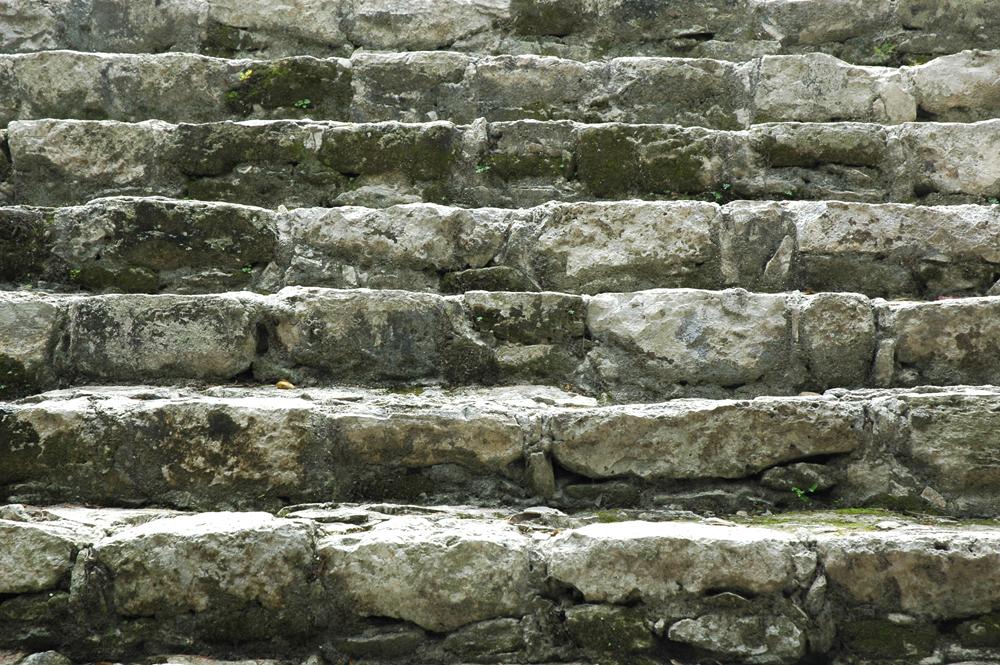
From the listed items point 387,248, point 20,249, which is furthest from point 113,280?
point 387,248

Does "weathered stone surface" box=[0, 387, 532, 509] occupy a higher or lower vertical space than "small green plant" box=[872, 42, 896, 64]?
lower

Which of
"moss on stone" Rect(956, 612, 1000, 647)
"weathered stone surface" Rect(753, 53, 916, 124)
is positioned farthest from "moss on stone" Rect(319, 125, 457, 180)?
"moss on stone" Rect(956, 612, 1000, 647)

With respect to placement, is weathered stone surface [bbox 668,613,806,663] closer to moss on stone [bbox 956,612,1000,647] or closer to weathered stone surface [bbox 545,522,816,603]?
weathered stone surface [bbox 545,522,816,603]

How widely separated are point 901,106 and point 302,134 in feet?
8.47

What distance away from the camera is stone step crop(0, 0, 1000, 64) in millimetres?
4449

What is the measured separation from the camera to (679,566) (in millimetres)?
2170

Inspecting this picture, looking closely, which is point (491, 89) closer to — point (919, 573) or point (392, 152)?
point (392, 152)

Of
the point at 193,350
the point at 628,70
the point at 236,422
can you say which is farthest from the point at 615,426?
the point at 628,70

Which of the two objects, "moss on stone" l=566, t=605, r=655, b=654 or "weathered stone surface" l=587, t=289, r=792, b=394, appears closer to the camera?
"moss on stone" l=566, t=605, r=655, b=654

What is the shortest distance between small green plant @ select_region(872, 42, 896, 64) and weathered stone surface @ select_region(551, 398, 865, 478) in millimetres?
2551

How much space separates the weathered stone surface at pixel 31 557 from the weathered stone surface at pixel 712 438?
1.35 metres

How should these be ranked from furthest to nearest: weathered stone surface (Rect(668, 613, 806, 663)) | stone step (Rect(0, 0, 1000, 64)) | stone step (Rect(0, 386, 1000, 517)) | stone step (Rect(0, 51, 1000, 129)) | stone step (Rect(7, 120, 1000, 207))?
1. stone step (Rect(0, 0, 1000, 64))
2. stone step (Rect(0, 51, 1000, 129))
3. stone step (Rect(7, 120, 1000, 207))
4. stone step (Rect(0, 386, 1000, 517))
5. weathered stone surface (Rect(668, 613, 806, 663))

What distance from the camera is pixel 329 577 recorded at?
2219 millimetres

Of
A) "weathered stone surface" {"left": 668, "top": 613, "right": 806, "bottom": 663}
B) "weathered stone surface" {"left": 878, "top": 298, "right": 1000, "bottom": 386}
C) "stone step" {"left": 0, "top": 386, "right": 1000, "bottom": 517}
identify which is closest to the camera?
"weathered stone surface" {"left": 668, "top": 613, "right": 806, "bottom": 663}
